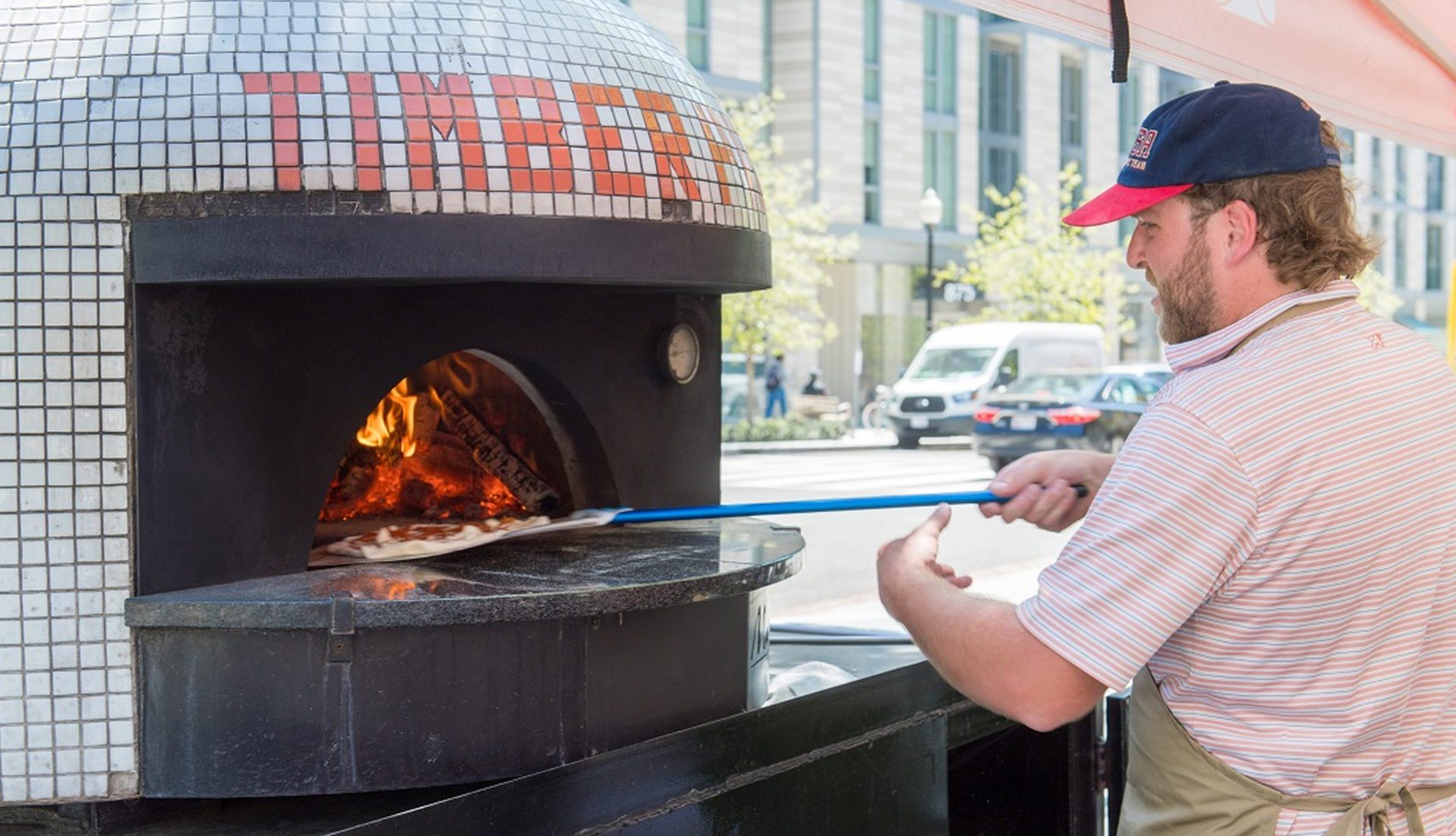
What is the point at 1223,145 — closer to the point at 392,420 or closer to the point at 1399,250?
the point at 392,420

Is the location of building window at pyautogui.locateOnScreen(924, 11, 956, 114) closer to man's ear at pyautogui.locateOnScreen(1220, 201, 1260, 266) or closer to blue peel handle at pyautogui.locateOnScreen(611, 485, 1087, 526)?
blue peel handle at pyautogui.locateOnScreen(611, 485, 1087, 526)

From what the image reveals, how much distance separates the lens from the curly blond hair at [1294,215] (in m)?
1.96

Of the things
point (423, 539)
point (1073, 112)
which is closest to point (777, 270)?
point (1073, 112)

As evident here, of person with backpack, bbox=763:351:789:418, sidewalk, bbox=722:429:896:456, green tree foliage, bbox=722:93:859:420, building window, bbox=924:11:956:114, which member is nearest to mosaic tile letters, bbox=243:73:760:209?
sidewalk, bbox=722:429:896:456

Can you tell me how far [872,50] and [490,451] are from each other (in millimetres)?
33094

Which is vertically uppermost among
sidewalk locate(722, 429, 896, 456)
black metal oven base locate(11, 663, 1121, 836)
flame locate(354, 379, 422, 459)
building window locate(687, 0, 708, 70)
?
building window locate(687, 0, 708, 70)

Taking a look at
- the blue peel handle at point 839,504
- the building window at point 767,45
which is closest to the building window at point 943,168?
the building window at point 767,45

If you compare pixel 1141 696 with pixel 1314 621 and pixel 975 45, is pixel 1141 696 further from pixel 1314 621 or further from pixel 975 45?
pixel 975 45

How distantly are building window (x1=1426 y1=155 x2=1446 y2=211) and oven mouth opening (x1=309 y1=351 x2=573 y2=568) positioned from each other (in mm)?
62158

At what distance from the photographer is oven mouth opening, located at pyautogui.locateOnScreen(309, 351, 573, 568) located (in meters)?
3.34

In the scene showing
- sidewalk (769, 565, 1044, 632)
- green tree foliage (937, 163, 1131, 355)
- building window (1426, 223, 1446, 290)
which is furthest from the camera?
building window (1426, 223, 1446, 290)

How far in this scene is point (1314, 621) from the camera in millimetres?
1891

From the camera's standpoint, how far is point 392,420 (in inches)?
133

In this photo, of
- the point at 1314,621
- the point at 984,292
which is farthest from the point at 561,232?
the point at 984,292
